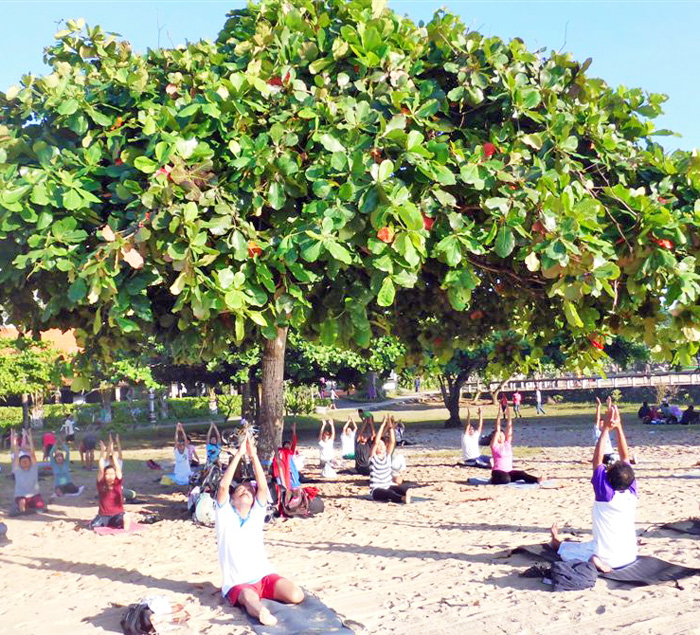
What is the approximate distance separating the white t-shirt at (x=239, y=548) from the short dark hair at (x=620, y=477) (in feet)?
11.5

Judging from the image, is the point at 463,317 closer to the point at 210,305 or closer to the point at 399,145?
the point at 399,145

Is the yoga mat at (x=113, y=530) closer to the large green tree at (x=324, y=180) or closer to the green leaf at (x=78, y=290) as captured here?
the large green tree at (x=324, y=180)

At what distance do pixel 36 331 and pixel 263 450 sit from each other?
17.7 ft

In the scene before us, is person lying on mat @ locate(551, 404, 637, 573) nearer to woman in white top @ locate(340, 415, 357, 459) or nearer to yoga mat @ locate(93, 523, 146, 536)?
yoga mat @ locate(93, 523, 146, 536)

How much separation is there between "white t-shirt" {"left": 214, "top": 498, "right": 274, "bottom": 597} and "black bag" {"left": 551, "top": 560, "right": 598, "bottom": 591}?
2748 mm

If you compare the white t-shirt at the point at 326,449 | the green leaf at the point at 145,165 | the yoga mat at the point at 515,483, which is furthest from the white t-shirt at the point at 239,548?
the white t-shirt at the point at 326,449

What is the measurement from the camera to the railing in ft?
149

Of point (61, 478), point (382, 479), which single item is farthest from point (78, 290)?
point (61, 478)

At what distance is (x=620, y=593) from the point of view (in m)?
6.59

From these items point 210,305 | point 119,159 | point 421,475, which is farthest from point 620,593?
point 421,475

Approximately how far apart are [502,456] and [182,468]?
6.96 meters

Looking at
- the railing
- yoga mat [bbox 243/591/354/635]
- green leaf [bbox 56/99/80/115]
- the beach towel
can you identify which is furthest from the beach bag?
the railing

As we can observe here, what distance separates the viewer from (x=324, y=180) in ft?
21.6

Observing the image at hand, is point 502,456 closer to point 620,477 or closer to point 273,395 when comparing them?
point 273,395
